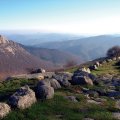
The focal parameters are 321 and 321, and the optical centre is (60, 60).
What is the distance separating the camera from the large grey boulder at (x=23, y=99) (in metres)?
18.4

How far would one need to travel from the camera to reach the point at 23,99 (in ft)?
61.6

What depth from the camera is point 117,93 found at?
25859 mm

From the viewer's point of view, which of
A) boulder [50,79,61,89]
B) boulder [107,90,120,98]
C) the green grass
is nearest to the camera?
boulder [107,90,120,98]

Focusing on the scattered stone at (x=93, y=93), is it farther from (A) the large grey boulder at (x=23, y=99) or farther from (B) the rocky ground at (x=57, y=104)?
(A) the large grey boulder at (x=23, y=99)

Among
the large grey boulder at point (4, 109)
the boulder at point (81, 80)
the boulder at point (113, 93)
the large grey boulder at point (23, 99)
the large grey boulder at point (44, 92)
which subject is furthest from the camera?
the boulder at point (81, 80)

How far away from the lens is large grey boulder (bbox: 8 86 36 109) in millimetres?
18438

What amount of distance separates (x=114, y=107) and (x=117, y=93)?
5069 millimetres

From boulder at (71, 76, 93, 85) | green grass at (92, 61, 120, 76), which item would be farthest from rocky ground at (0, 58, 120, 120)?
green grass at (92, 61, 120, 76)

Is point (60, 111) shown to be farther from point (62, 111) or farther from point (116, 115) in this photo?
point (116, 115)

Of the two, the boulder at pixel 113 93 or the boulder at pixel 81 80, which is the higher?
the boulder at pixel 81 80

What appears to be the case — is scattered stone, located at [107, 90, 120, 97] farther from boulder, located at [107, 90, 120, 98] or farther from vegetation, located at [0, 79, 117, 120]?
vegetation, located at [0, 79, 117, 120]

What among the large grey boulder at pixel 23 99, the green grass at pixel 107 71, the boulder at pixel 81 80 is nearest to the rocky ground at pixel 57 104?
the large grey boulder at pixel 23 99

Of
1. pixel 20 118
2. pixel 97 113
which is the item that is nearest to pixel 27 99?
pixel 20 118

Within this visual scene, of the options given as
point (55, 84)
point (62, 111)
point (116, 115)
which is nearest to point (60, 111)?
point (62, 111)
